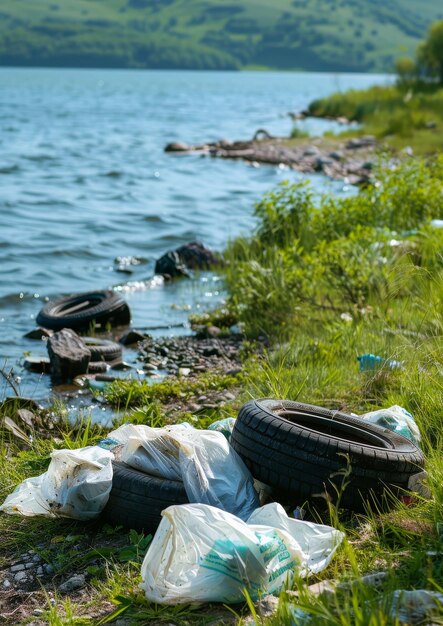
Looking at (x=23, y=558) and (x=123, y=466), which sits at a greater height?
(x=123, y=466)

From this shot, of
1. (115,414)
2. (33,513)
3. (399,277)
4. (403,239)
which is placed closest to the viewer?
(33,513)

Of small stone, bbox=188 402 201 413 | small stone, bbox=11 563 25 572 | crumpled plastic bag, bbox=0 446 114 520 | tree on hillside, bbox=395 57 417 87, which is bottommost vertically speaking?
small stone, bbox=188 402 201 413

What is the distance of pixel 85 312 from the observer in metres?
10.4

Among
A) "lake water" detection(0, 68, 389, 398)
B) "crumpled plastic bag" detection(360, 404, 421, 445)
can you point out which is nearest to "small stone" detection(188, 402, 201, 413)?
"lake water" detection(0, 68, 389, 398)

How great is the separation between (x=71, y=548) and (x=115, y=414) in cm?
258

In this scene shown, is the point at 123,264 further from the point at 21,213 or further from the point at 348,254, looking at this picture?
the point at 348,254

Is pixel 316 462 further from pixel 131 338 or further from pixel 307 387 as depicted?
pixel 131 338

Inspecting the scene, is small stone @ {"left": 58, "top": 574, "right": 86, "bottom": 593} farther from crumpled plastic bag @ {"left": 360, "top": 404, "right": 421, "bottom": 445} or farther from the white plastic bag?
crumpled plastic bag @ {"left": 360, "top": 404, "right": 421, "bottom": 445}

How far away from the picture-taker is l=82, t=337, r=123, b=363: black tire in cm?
902

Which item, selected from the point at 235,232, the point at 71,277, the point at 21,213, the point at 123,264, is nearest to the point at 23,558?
the point at 71,277

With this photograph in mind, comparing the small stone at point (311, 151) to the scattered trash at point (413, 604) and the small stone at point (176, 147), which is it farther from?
the scattered trash at point (413, 604)

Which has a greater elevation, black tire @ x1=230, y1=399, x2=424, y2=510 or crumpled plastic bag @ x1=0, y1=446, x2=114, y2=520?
black tire @ x1=230, y1=399, x2=424, y2=510

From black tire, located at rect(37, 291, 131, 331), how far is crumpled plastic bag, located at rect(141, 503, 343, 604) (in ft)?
22.2

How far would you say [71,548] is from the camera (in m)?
4.39
